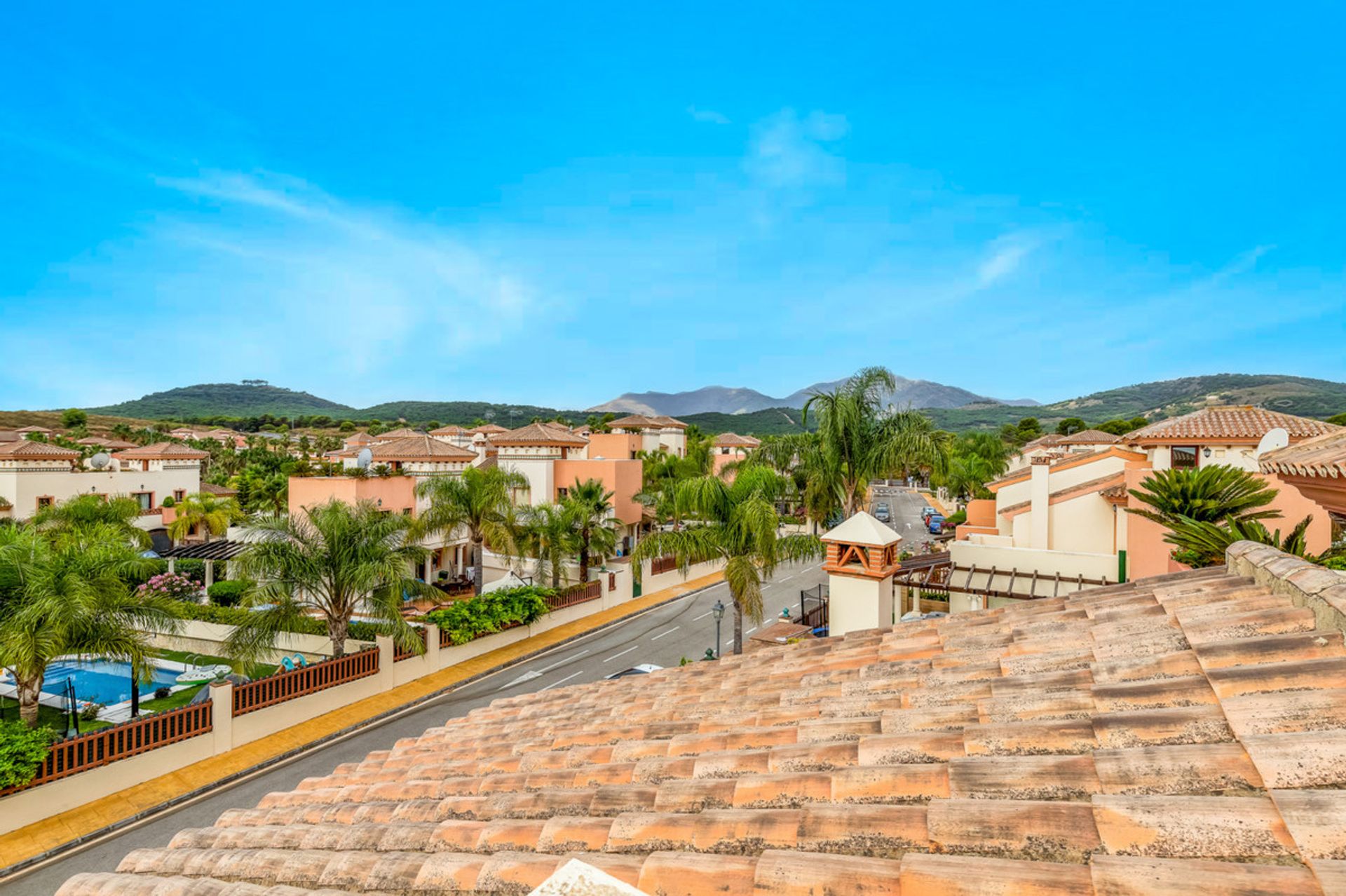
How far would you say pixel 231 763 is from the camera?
13.9 m

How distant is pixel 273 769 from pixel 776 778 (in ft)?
50.8

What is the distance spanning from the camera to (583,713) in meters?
6.29

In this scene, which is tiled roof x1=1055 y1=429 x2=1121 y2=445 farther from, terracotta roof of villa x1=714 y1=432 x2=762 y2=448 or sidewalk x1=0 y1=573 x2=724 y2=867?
sidewalk x1=0 y1=573 x2=724 y2=867

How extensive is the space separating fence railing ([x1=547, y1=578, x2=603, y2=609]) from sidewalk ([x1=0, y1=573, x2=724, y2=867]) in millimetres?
1599

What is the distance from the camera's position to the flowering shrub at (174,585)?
74.0 ft

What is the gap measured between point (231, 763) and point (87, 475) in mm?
36032

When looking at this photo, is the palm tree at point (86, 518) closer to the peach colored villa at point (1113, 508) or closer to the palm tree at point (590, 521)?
the palm tree at point (590, 521)

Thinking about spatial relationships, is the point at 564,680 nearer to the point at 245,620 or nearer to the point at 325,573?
the point at 325,573

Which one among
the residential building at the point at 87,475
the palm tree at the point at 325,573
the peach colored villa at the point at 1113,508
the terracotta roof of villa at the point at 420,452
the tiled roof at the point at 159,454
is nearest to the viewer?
the palm tree at the point at 325,573

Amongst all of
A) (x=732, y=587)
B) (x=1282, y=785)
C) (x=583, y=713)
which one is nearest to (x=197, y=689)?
(x=732, y=587)

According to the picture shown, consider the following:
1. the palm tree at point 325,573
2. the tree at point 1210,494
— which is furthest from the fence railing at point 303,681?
the tree at point 1210,494

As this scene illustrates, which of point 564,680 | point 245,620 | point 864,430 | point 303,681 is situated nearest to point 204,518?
point 245,620

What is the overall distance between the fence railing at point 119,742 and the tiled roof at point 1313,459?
62.5ft

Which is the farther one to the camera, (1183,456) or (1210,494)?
(1183,456)
